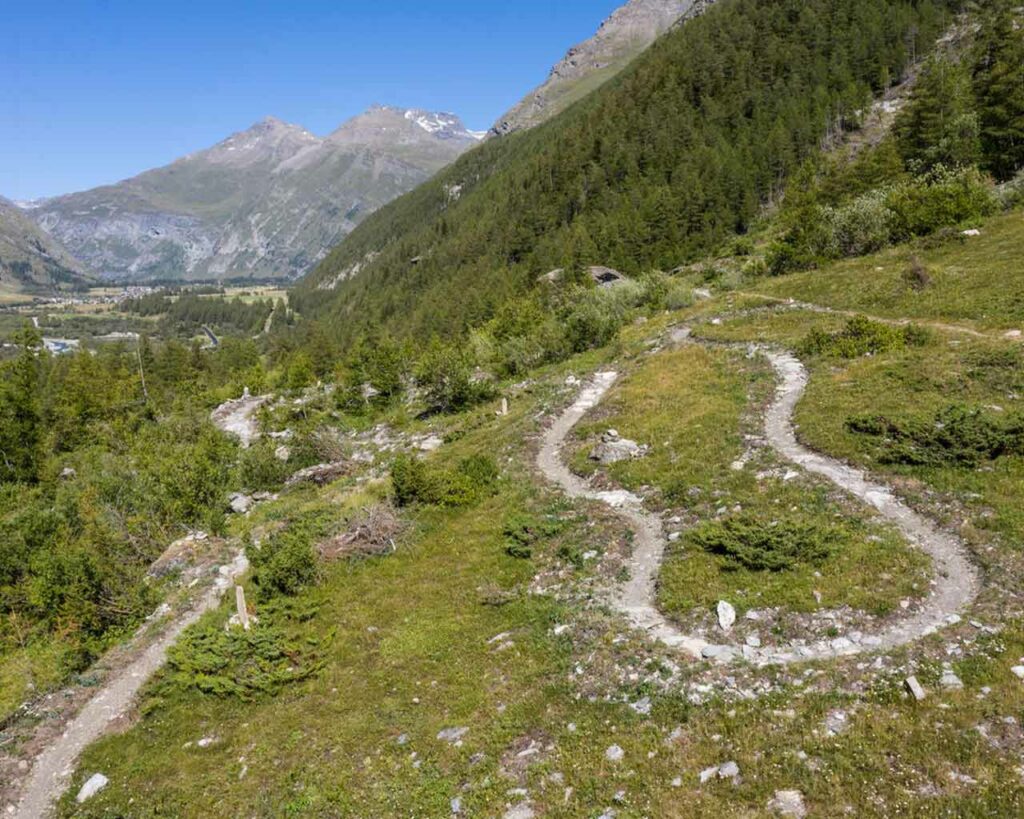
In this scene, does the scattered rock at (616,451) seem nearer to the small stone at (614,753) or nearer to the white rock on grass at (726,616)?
the white rock on grass at (726,616)

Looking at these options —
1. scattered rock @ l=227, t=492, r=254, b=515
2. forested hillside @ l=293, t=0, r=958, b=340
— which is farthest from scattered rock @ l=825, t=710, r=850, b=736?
forested hillside @ l=293, t=0, r=958, b=340

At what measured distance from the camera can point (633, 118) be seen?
14838 centimetres

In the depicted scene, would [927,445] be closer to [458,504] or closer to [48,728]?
[458,504]

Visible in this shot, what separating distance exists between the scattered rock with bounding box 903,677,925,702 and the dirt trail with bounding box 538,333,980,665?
1.40 metres

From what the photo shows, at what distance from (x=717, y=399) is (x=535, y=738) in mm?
21988

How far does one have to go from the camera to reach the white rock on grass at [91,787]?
46.1 ft

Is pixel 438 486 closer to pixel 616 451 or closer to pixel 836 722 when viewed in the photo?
pixel 616 451

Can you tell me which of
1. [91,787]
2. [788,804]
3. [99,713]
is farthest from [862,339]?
[99,713]

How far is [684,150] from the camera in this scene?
131250 millimetres

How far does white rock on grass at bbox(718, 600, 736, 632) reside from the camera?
47.3ft

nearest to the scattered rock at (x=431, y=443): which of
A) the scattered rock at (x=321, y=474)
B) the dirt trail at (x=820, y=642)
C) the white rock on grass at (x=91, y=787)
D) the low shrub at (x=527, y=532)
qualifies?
the scattered rock at (x=321, y=474)

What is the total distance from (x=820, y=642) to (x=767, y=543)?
4.03m

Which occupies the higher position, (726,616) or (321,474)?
(726,616)

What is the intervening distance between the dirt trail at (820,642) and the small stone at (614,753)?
3.32 m
